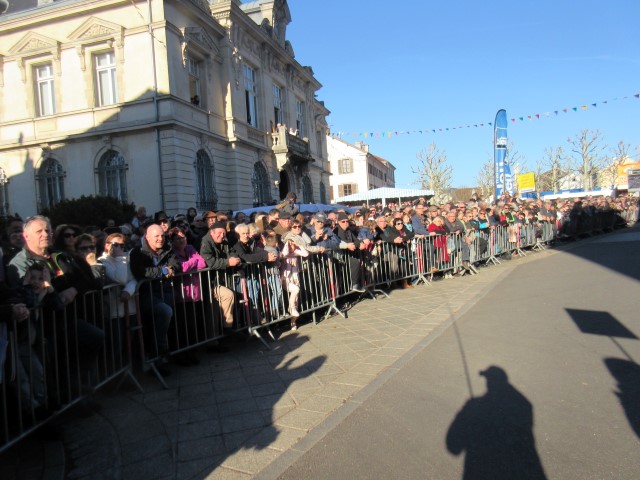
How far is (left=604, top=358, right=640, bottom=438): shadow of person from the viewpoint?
11.4 ft

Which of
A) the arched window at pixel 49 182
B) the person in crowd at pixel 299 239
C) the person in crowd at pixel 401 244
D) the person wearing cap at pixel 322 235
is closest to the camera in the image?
the person in crowd at pixel 299 239

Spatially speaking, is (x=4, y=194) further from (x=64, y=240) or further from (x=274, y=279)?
(x=64, y=240)

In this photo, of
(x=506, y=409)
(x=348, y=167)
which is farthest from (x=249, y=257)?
(x=348, y=167)

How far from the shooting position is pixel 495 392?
409 cm

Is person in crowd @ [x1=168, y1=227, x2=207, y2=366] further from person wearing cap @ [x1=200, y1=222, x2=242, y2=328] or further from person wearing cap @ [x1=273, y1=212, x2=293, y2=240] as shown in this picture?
person wearing cap @ [x1=273, y1=212, x2=293, y2=240]

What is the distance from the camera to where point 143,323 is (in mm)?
4988

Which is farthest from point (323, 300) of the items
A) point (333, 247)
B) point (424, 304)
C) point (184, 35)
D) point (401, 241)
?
point (184, 35)

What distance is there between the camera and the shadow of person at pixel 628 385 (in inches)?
136

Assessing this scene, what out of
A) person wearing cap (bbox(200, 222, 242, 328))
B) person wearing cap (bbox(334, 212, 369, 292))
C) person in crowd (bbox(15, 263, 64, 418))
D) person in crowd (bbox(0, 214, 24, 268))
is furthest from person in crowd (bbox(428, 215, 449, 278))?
person in crowd (bbox(15, 263, 64, 418))

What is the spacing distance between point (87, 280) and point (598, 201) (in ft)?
87.1

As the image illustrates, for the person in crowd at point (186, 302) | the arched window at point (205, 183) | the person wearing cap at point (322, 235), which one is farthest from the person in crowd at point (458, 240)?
the arched window at point (205, 183)

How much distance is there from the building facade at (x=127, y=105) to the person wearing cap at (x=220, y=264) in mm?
13158

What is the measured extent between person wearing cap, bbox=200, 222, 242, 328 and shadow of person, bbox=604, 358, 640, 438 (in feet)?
13.4

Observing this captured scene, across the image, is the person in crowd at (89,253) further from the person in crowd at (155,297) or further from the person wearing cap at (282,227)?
the person wearing cap at (282,227)
